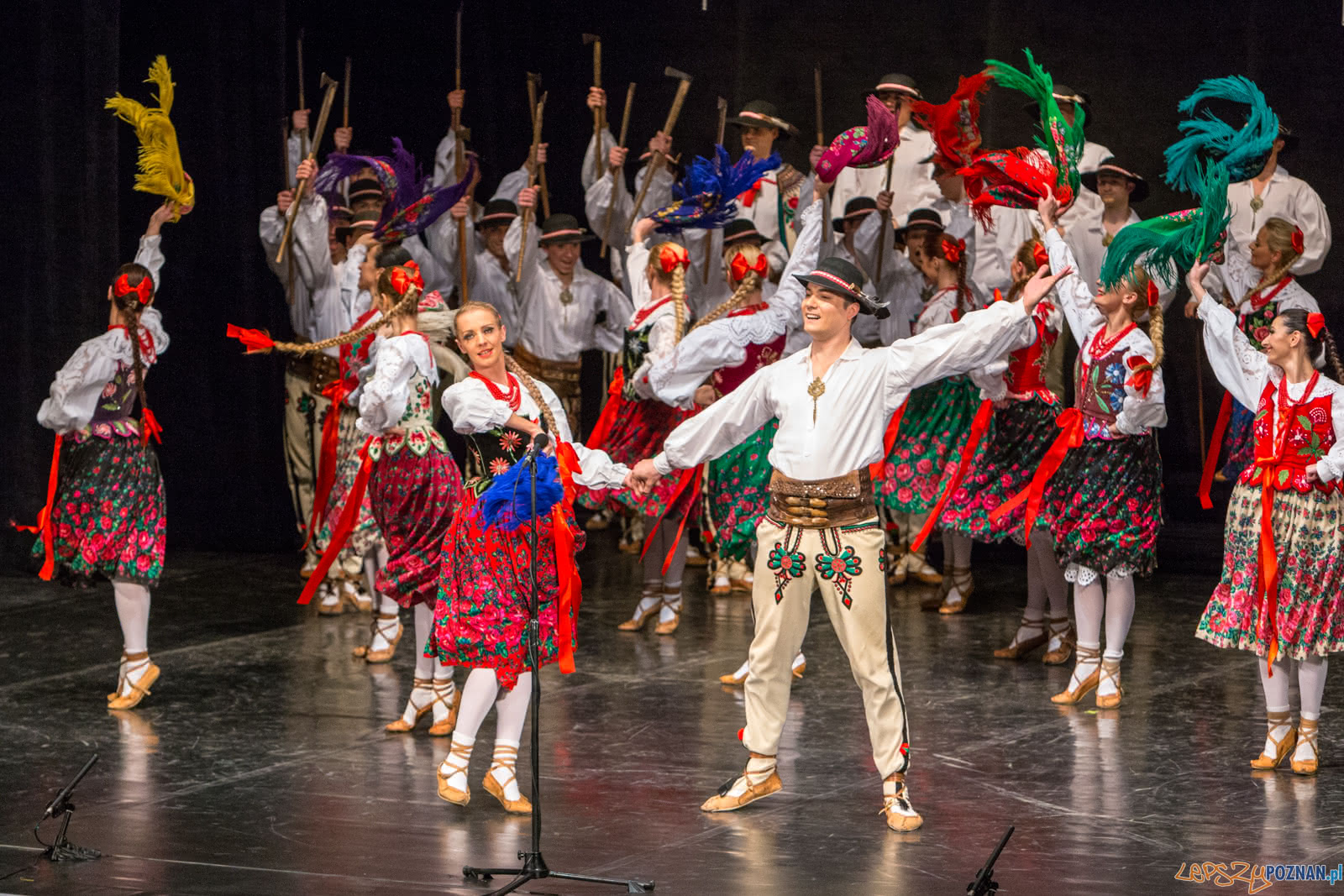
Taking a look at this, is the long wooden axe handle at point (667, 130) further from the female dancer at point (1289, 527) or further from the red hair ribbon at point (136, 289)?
the female dancer at point (1289, 527)

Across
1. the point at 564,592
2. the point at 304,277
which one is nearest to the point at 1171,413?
the point at 304,277

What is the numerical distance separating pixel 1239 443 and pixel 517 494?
12.1ft

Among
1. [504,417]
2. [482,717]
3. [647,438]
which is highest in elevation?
[504,417]

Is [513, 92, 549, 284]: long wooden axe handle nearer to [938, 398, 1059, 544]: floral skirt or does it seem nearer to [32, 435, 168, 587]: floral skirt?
[938, 398, 1059, 544]: floral skirt

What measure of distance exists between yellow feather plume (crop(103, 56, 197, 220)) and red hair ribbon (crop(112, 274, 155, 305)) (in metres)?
0.39

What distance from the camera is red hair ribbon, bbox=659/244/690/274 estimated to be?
6.52 meters

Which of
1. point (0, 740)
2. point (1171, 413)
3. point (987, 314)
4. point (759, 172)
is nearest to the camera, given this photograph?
point (987, 314)

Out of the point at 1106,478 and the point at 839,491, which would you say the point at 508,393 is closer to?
the point at 839,491

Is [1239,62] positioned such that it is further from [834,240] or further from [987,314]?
[987,314]

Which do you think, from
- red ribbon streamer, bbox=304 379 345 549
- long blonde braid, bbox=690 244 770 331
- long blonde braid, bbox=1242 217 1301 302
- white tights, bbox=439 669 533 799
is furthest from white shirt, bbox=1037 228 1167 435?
red ribbon streamer, bbox=304 379 345 549

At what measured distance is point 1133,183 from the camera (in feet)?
23.8

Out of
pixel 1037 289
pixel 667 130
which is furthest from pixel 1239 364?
pixel 667 130

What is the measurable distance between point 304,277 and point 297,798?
12.0 ft

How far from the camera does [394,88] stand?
32.2 feet
